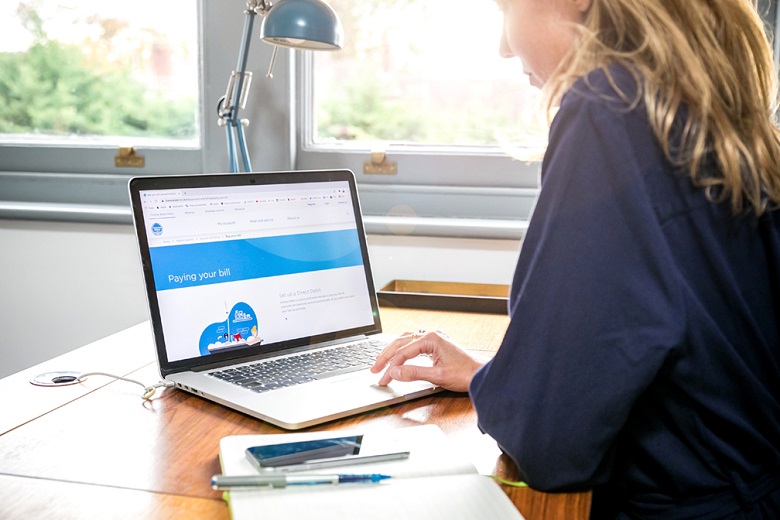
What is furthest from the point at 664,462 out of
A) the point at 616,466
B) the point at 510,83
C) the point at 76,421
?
the point at 510,83

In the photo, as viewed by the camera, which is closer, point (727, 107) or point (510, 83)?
point (727, 107)

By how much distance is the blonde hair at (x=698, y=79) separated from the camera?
27.1 inches

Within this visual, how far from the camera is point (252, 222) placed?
1118 mm

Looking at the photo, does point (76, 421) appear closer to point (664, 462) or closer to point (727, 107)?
point (664, 462)

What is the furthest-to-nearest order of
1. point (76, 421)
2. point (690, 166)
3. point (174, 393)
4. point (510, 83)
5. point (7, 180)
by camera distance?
point (7, 180), point (510, 83), point (174, 393), point (76, 421), point (690, 166)

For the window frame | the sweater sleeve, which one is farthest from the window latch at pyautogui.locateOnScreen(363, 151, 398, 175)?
the sweater sleeve

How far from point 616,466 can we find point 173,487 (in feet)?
1.37

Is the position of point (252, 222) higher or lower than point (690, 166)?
lower

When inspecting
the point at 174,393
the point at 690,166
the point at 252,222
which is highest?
the point at 690,166

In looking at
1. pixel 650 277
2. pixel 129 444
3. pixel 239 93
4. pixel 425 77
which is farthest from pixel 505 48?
pixel 425 77

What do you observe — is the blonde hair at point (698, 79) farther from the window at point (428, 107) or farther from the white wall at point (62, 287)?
the white wall at point (62, 287)

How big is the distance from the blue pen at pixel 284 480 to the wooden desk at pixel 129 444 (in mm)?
25

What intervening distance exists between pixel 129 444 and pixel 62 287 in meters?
1.56

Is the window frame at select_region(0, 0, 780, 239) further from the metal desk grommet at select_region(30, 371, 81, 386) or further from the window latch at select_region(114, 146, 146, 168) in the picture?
the metal desk grommet at select_region(30, 371, 81, 386)
